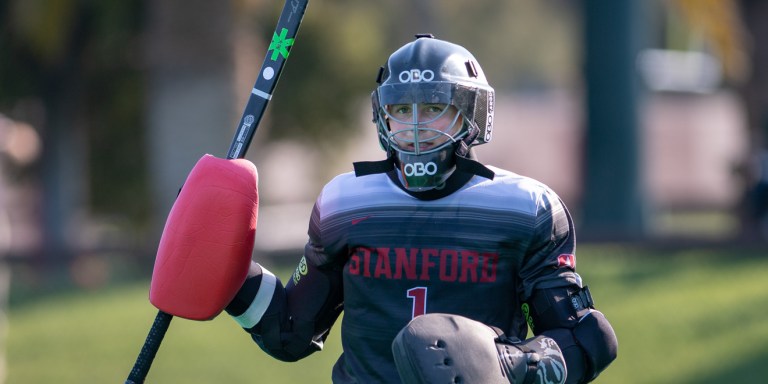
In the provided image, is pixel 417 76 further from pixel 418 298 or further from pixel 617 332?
pixel 617 332

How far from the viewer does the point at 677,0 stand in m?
14.0

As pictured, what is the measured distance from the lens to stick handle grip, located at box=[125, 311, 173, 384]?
4.69m

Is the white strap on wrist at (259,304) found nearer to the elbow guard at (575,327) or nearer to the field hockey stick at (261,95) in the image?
the field hockey stick at (261,95)

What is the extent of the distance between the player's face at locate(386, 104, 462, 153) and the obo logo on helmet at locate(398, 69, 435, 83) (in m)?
0.08

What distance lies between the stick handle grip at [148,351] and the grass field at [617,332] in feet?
18.3

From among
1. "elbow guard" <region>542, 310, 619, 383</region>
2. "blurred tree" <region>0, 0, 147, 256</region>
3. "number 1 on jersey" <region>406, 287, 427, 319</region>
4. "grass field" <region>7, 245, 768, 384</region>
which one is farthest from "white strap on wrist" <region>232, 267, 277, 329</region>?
"blurred tree" <region>0, 0, 147, 256</region>

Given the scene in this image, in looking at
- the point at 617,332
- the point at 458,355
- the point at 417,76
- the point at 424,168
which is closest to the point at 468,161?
the point at 424,168

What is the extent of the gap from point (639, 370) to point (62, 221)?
11.2m

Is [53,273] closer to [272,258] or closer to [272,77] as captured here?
[272,258]

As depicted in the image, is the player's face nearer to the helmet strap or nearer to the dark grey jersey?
the helmet strap

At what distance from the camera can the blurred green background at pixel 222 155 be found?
35.7 feet

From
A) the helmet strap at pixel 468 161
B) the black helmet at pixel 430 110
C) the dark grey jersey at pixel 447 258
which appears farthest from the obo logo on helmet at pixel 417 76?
the dark grey jersey at pixel 447 258

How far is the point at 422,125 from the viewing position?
170 inches

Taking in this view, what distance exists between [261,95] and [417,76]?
692 millimetres
